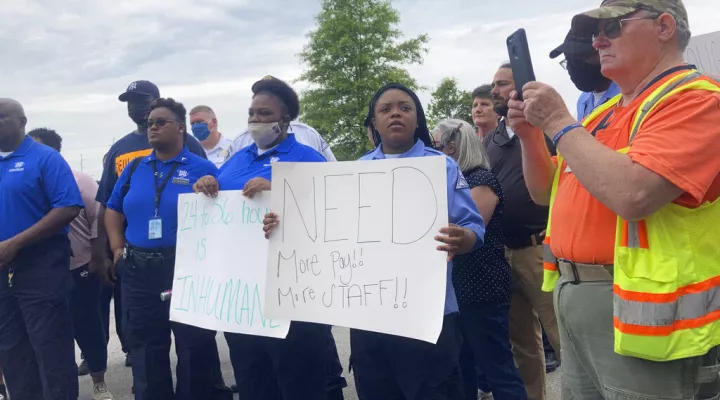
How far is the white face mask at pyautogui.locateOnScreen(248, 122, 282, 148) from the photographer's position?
3131 mm

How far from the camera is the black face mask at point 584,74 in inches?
84.0

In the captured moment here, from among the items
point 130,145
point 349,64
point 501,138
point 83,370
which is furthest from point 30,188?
point 349,64

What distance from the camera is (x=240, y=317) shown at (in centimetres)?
302

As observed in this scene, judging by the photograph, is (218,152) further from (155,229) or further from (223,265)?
(223,265)

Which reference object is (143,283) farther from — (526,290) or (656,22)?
(656,22)

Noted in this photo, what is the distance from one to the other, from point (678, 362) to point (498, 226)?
174cm

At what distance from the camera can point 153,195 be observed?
3553mm

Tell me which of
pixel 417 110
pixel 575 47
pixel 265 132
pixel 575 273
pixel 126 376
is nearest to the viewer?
pixel 575 273

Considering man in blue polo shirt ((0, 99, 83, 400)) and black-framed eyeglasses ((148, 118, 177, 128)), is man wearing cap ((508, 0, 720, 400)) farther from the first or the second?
man in blue polo shirt ((0, 99, 83, 400))

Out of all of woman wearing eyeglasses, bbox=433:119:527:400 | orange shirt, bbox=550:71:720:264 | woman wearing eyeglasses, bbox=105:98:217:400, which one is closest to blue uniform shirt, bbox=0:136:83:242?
woman wearing eyeglasses, bbox=105:98:217:400

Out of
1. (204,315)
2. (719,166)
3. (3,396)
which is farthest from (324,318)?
(3,396)

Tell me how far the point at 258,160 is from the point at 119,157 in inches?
63.8

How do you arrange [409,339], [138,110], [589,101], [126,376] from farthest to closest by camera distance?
[126,376] → [138,110] → [589,101] → [409,339]

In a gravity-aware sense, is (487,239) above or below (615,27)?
below
